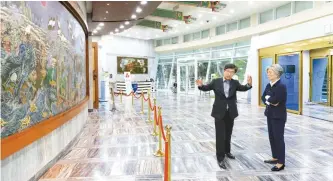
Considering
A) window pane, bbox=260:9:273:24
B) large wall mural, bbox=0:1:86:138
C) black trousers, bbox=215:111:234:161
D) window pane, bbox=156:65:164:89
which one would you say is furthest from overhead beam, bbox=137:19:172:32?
black trousers, bbox=215:111:234:161

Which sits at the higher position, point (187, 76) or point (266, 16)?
point (266, 16)

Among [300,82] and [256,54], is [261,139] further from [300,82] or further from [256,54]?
[256,54]

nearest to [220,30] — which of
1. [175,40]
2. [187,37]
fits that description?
[187,37]

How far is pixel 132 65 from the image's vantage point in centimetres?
2706

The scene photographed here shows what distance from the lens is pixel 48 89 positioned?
420cm

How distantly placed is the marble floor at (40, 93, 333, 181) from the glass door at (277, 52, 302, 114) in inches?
93.2

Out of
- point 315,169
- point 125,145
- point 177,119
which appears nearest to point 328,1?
point 177,119

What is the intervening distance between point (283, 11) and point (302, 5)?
143cm

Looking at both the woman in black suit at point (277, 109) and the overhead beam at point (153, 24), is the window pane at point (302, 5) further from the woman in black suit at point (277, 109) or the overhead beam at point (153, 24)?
the woman in black suit at point (277, 109)

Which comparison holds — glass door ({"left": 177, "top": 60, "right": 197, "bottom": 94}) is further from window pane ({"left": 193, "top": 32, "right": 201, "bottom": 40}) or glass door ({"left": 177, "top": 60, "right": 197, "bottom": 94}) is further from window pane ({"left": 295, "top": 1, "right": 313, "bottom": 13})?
window pane ({"left": 295, "top": 1, "right": 313, "bottom": 13})

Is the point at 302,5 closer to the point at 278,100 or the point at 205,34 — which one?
the point at 205,34

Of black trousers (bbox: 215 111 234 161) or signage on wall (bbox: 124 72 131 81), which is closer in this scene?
black trousers (bbox: 215 111 234 161)

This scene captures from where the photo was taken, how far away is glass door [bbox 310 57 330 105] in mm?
13039

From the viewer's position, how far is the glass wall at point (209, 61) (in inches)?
767
